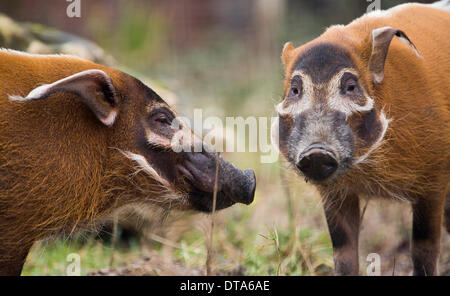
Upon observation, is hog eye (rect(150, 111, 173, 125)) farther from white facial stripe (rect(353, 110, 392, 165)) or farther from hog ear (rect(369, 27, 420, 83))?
hog ear (rect(369, 27, 420, 83))

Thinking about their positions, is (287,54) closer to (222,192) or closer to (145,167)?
(222,192)

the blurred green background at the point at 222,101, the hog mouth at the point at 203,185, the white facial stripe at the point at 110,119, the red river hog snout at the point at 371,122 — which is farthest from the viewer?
the blurred green background at the point at 222,101

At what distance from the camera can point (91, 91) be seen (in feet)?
8.98

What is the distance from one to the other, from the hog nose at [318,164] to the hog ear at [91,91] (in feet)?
3.32

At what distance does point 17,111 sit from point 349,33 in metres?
1.95

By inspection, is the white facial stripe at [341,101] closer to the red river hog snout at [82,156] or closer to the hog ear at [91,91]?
the red river hog snout at [82,156]

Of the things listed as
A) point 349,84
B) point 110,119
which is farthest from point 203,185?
point 349,84

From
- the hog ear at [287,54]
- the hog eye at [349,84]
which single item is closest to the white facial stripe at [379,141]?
the hog eye at [349,84]

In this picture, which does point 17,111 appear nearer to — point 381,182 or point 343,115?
point 343,115

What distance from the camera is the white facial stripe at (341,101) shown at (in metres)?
3.15

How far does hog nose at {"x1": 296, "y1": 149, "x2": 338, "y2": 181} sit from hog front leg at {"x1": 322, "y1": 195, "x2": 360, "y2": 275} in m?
0.58

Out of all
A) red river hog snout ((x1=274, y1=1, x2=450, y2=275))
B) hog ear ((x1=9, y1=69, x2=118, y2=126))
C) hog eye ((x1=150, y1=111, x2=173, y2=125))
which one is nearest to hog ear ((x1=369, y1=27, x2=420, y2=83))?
red river hog snout ((x1=274, y1=1, x2=450, y2=275))

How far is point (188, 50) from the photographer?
1105cm

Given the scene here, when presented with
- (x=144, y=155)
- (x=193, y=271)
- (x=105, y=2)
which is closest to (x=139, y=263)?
(x=193, y=271)
